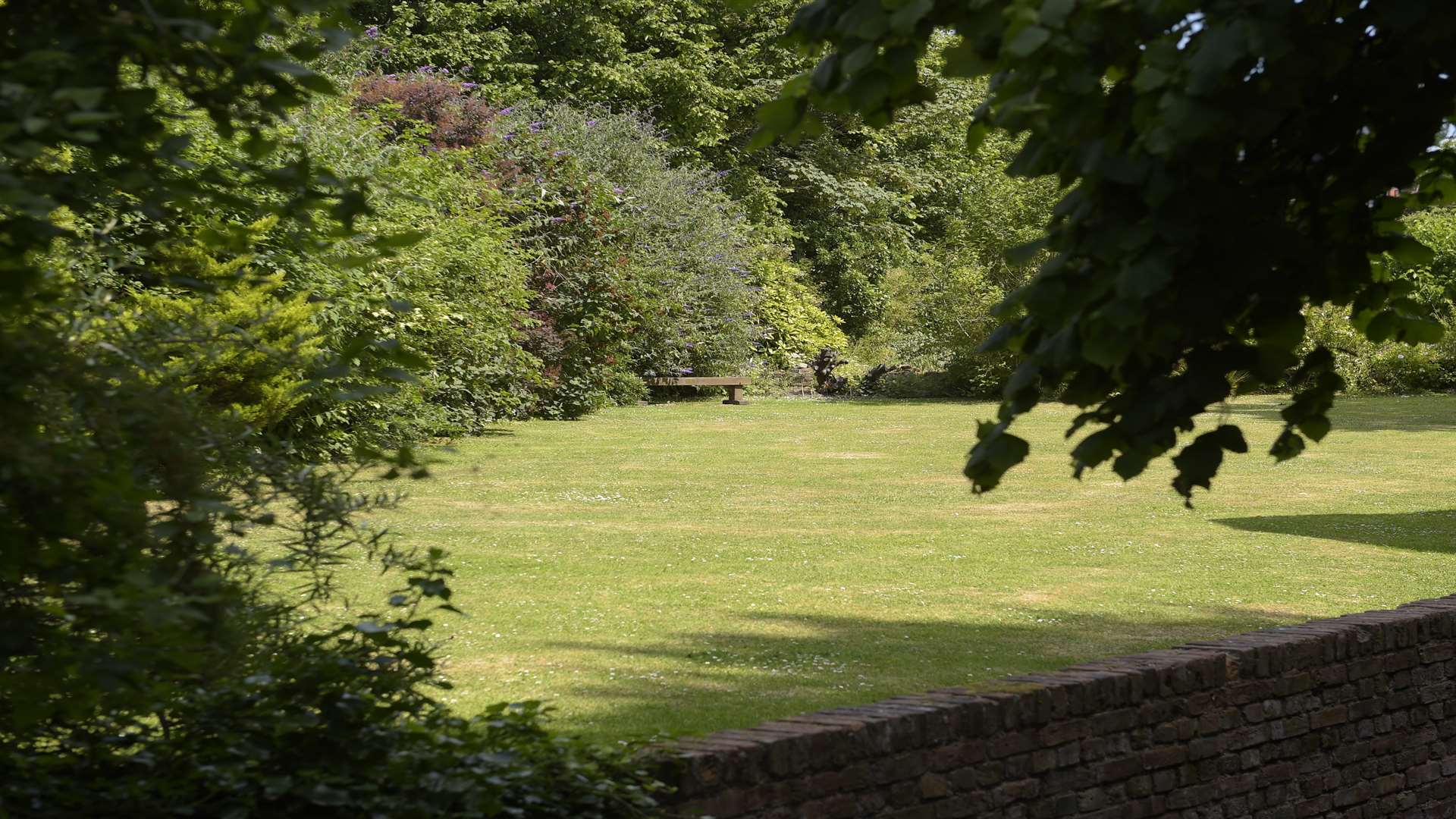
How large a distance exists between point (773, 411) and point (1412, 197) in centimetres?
2251

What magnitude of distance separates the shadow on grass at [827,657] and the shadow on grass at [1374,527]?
132 inches

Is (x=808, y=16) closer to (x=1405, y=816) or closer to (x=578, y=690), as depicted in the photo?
(x=578, y=690)

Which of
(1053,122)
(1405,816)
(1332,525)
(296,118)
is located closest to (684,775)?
(1053,122)

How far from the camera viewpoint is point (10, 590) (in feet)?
10.3

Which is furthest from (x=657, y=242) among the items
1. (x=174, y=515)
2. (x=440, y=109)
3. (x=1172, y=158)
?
(x=1172, y=158)

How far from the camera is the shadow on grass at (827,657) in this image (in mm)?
6145

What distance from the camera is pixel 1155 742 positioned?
5809 millimetres

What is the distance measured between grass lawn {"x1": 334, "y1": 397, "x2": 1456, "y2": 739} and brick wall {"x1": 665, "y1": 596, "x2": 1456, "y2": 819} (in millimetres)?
1017

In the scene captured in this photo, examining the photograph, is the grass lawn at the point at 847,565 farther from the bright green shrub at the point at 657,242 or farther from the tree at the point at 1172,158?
the bright green shrub at the point at 657,242

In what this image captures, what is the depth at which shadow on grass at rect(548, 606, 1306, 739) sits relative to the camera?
242 inches

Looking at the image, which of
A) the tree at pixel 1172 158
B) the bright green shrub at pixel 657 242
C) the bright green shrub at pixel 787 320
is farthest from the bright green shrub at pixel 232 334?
the bright green shrub at pixel 787 320

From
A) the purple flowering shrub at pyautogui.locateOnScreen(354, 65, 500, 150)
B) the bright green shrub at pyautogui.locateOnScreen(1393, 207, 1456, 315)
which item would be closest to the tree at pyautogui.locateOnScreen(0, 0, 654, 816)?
the purple flowering shrub at pyautogui.locateOnScreen(354, 65, 500, 150)

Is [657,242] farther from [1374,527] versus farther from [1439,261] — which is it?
[1439,261]

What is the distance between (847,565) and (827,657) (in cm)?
294
